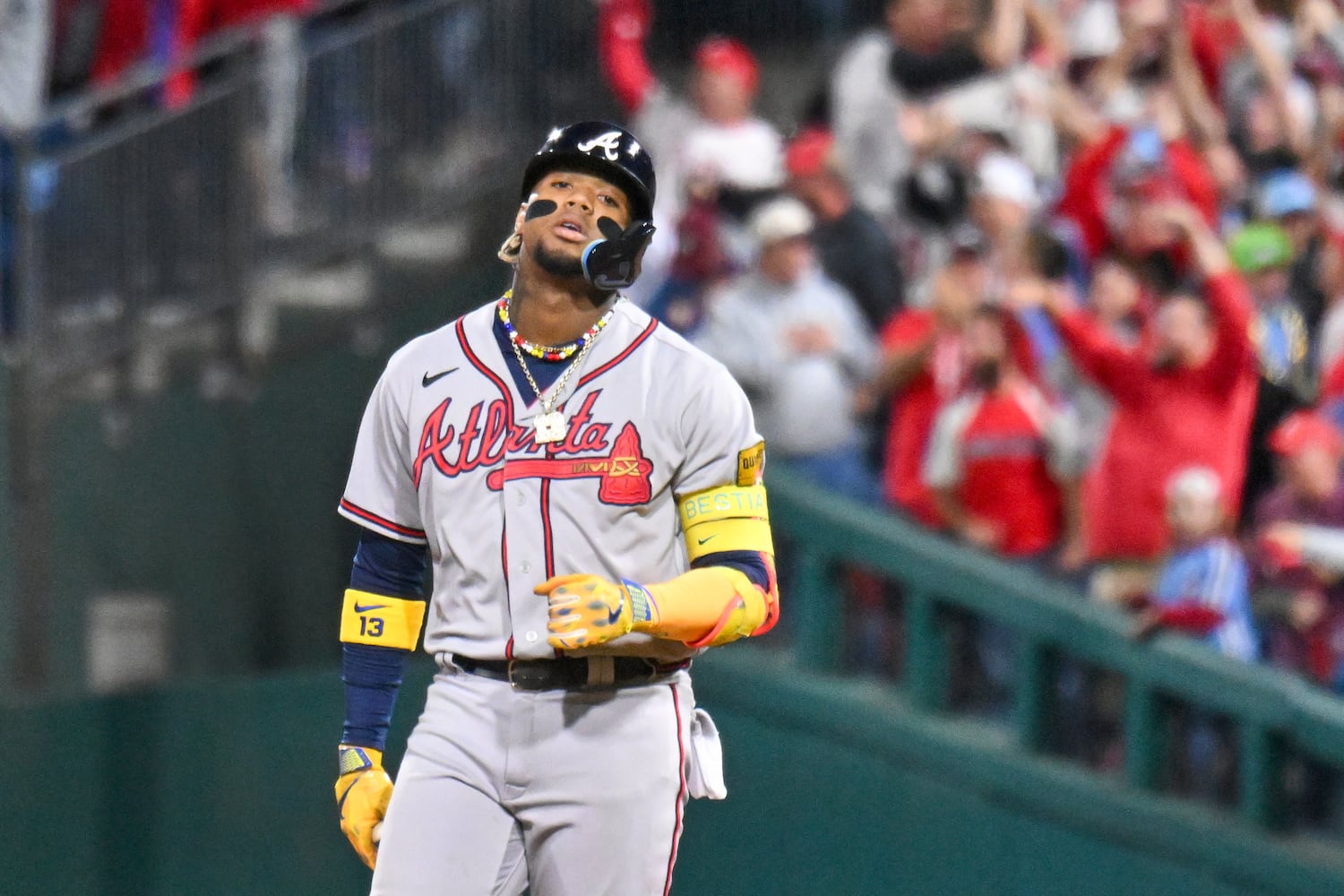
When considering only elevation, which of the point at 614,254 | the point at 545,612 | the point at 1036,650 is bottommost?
the point at 1036,650

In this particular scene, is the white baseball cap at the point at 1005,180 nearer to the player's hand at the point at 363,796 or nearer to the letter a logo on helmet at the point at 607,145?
the letter a logo on helmet at the point at 607,145

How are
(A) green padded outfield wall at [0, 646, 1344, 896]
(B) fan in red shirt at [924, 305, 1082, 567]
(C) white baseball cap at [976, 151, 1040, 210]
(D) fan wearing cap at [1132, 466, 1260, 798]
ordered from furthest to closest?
(C) white baseball cap at [976, 151, 1040, 210]
(B) fan in red shirt at [924, 305, 1082, 567]
(A) green padded outfield wall at [0, 646, 1344, 896]
(D) fan wearing cap at [1132, 466, 1260, 798]

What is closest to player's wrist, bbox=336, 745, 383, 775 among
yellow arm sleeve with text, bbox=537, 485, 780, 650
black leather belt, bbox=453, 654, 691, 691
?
black leather belt, bbox=453, 654, 691, 691

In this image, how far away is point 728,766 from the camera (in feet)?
21.7

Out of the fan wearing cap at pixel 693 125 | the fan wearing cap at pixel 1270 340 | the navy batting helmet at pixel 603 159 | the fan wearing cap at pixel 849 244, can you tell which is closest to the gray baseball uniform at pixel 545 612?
the navy batting helmet at pixel 603 159

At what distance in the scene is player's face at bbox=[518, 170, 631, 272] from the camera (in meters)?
3.81

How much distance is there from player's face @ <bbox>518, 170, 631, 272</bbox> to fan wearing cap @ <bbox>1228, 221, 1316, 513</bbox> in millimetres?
2923

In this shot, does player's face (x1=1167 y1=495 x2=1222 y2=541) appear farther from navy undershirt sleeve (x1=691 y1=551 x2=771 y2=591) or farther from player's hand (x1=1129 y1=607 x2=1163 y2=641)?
navy undershirt sleeve (x1=691 y1=551 x2=771 y2=591)

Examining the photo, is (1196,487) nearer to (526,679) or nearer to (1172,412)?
(1172,412)

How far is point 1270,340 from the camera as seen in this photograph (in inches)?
253

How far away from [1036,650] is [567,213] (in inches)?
108

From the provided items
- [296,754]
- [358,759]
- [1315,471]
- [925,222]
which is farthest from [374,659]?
[925,222]

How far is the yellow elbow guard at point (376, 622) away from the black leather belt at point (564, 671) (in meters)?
0.17

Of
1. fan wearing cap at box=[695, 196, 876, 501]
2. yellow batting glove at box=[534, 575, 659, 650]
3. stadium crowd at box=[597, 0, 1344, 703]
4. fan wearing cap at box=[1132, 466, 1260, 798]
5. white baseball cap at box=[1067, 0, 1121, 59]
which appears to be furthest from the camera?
white baseball cap at box=[1067, 0, 1121, 59]
